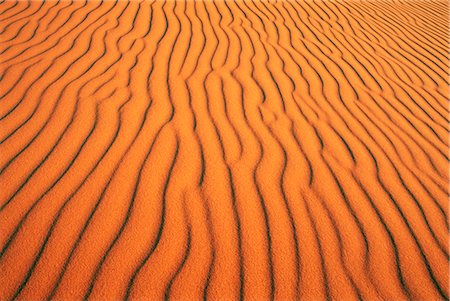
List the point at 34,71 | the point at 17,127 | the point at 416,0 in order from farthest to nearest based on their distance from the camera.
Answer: the point at 416,0, the point at 34,71, the point at 17,127

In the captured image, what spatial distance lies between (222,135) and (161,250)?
1.00m

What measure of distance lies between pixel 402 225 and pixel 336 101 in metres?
1.35

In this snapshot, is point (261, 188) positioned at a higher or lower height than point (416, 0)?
lower

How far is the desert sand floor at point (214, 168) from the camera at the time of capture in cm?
165

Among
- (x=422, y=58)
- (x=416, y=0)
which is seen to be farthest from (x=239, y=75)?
(x=416, y=0)

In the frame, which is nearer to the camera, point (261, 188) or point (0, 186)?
point (0, 186)

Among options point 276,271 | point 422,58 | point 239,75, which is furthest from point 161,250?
point 422,58

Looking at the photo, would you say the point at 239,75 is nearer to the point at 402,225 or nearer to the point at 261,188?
the point at 261,188

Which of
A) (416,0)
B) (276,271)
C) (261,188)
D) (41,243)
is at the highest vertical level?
(416,0)

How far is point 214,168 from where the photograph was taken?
2.17m

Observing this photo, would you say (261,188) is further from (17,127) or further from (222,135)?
(17,127)

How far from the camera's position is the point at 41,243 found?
1.68 m

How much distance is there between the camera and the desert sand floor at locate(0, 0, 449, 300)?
5.41ft

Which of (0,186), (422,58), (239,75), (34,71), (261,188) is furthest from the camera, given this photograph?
(422,58)
